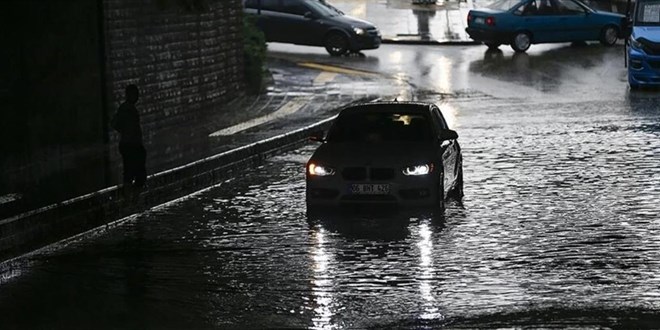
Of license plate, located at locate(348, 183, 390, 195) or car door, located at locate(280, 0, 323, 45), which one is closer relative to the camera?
license plate, located at locate(348, 183, 390, 195)

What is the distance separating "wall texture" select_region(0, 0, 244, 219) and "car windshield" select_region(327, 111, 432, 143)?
3.17 metres

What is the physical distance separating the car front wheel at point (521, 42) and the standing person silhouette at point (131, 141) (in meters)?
23.5

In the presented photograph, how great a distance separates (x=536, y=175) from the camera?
65.9ft

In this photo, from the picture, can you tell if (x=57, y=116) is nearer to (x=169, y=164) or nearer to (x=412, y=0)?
(x=169, y=164)

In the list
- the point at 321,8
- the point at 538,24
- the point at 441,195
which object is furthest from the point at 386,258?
the point at 321,8

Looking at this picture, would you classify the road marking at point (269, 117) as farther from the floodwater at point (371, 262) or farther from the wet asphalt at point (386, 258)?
the floodwater at point (371, 262)

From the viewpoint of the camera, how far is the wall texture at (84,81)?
20391 mm

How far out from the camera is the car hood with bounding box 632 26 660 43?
32.4 metres

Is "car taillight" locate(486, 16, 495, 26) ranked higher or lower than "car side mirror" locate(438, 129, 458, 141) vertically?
lower

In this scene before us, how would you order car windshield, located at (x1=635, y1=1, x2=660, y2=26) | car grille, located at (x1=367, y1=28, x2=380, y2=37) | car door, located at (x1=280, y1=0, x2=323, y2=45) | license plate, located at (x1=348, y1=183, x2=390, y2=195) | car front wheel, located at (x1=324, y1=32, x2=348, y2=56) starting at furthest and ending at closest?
1. car door, located at (x1=280, y1=0, x2=323, y2=45)
2. car front wheel, located at (x1=324, y1=32, x2=348, y2=56)
3. car grille, located at (x1=367, y1=28, x2=380, y2=37)
4. car windshield, located at (x1=635, y1=1, x2=660, y2=26)
5. license plate, located at (x1=348, y1=183, x2=390, y2=195)

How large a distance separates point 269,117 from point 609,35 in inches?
637

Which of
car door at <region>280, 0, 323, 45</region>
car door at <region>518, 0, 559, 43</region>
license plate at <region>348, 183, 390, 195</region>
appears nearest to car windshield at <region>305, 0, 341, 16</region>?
car door at <region>280, 0, 323, 45</region>

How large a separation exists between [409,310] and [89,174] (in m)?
9.34

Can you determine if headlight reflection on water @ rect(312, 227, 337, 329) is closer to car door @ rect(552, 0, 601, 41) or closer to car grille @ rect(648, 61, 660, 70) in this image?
car grille @ rect(648, 61, 660, 70)
